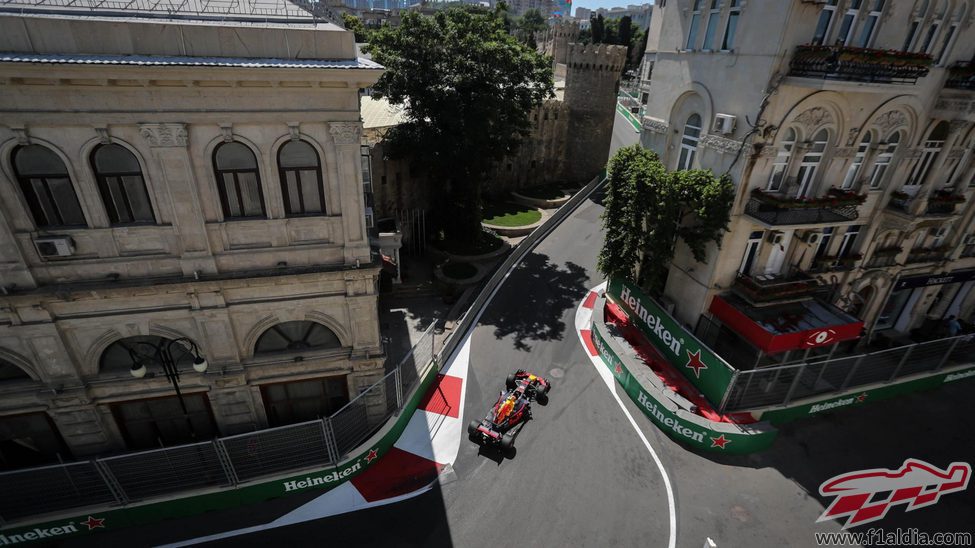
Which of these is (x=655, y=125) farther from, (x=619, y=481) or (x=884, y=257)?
(x=619, y=481)

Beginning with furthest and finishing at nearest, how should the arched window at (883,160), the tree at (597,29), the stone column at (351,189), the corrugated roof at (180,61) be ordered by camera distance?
1. the tree at (597,29)
2. the arched window at (883,160)
3. the stone column at (351,189)
4. the corrugated roof at (180,61)

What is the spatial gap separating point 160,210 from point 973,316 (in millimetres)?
40144

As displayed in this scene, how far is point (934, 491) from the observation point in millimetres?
15867

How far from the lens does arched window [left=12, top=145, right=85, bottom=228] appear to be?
11.1 meters

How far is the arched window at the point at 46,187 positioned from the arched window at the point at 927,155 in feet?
102

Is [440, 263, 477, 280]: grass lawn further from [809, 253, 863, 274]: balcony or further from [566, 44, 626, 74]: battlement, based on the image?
[566, 44, 626, 74]: battlement

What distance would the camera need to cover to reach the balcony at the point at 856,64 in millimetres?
14898

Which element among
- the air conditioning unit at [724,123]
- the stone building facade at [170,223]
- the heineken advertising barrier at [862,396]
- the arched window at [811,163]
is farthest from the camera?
the heineken advertising barrier at [862,396]

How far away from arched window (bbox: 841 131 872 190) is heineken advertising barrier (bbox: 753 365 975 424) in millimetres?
9065

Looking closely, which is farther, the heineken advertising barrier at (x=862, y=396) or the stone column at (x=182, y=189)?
the heineken advertising barrier at (x=862, y=396)

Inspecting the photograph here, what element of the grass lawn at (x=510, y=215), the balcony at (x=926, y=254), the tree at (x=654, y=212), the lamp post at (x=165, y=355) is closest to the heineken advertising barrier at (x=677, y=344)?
the tree at (x=654, y=212)

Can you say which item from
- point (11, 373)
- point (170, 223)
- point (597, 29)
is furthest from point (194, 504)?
point (597, 29)

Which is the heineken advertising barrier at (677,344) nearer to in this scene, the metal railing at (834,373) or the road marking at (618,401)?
the metal railing at (834,373)

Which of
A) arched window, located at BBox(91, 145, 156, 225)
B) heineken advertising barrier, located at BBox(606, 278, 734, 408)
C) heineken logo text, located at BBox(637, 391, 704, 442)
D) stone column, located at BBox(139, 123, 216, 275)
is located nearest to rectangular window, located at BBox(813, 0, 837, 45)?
heineken advertising barrier, located at BBox(606, 278, 734, 408)
